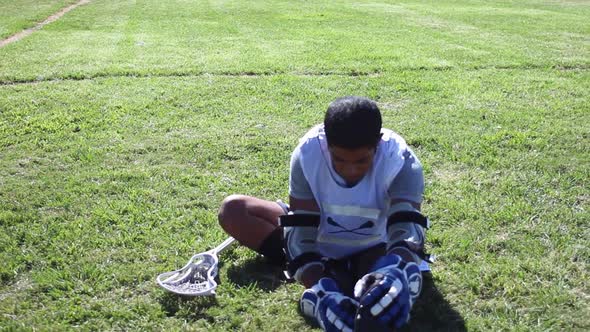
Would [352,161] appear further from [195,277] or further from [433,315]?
[195,277]

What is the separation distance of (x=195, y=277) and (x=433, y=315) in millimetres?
1187

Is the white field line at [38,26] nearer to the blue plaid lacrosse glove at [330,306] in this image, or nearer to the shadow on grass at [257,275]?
the shadow on grass at [257,275]

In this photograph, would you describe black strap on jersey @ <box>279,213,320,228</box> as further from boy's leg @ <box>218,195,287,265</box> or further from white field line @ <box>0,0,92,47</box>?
white field line @ <box>0,0,92,47</box>

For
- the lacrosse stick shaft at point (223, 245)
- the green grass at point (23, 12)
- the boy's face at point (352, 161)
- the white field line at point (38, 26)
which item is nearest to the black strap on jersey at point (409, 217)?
the boy's face at point (352, 161)

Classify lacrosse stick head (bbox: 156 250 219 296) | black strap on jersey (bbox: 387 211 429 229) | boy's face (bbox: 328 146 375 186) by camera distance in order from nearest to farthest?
boy's face (bbox: 328 146 375 186) < black strap on jersey (bbox: 387 211 429 229) < lacrosse stick head (bbox: 156 250 219 296)

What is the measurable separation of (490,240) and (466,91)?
3.80 m

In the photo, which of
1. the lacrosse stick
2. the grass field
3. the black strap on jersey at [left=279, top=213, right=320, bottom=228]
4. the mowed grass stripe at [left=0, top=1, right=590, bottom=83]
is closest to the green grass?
the mowed grass stripe at [left=0, top=1, right=590, bottom=83]

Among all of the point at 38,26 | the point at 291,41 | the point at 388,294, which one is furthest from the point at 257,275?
the point at 38,26

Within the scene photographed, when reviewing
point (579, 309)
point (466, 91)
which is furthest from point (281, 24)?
point (579, 309)

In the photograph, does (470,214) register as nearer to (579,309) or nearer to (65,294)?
(579,309)

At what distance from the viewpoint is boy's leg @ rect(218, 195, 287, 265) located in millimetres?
3326

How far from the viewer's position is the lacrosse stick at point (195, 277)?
3055mm

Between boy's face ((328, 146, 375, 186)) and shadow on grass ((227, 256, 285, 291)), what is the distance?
0.76 metres

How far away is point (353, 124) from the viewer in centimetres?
249
